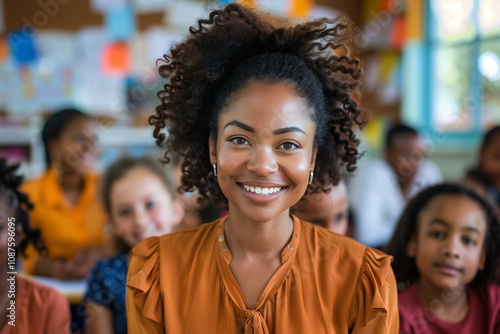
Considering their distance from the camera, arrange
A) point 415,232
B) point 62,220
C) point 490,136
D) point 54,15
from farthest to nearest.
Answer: point 54,15 → point 490,136 → point 62,220 → point 415,232

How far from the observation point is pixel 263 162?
1.08 metres

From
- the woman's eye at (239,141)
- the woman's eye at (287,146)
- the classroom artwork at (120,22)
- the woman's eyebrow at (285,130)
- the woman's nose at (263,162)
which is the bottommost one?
the woman's nose at (263,162)

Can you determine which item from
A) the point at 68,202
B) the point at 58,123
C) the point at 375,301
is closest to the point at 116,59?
the point at 58,123

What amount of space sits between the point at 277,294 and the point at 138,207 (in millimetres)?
906

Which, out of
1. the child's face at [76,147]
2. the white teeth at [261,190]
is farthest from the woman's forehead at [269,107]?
the child's face at [76,147]

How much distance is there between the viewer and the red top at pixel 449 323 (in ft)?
4.74

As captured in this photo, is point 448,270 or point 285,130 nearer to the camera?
point 285,130

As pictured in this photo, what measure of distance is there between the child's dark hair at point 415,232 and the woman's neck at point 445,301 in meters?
0.08

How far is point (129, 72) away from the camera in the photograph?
4316mm

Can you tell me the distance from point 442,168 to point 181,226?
9.17ft

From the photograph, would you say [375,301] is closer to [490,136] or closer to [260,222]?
[260,222]

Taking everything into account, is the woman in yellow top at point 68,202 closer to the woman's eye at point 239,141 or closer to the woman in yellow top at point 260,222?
the woman in yellow top at point 260,222

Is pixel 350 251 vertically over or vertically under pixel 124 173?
under

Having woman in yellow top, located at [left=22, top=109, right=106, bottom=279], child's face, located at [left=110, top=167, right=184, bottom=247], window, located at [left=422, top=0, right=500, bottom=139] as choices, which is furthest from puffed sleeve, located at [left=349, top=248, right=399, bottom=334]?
window, located at [left=422, top=0, right=500, bottom=139]
